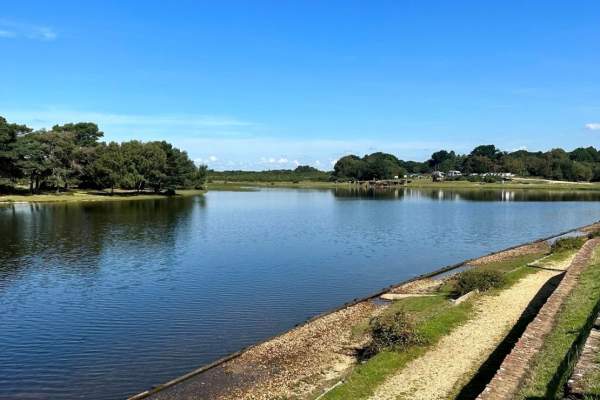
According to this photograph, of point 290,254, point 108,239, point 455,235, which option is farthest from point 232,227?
point 455,235

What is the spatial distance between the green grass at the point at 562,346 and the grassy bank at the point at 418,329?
411 centimetres

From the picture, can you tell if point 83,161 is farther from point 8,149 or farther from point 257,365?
point 257,365

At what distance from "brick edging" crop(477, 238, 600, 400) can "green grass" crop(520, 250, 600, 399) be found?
0.20 meters

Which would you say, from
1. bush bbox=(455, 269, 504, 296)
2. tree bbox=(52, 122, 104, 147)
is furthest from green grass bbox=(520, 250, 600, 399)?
tree bbox=(52, 122, 104, 147)

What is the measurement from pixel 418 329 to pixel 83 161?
114m

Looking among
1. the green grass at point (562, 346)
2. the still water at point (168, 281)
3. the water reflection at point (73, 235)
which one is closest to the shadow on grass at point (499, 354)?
the green grass at point (562, 346)

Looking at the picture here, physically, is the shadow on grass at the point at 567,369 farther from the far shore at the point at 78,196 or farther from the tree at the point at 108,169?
the tree at the point at 108,169

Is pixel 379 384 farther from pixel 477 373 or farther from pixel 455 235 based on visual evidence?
pixel 455 235

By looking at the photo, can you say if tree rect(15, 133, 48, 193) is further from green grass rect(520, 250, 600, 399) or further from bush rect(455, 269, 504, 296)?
green grass rect(520, 250, 600, 399)

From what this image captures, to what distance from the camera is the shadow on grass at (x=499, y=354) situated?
1427cm

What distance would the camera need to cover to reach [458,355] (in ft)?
56.0

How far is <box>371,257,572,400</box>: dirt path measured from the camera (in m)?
14.6

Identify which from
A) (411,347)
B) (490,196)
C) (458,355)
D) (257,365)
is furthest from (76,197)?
(490,196)

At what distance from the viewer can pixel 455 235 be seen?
57.5 metres
